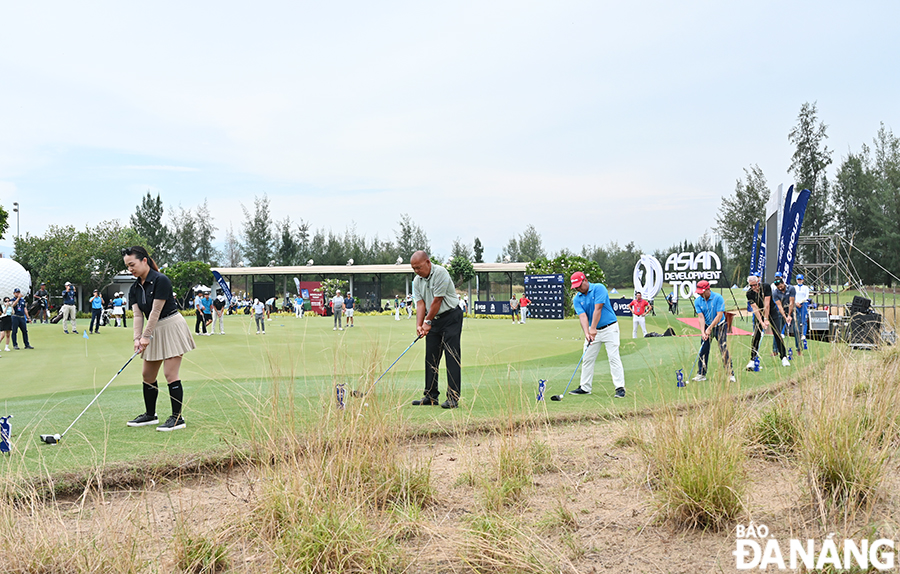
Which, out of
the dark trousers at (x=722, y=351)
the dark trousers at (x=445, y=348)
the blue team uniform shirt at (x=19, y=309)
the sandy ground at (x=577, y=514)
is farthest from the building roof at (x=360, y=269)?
the sandy ground at (x=577, y=514)

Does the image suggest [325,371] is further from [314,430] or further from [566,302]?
[566,302]

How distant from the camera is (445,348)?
7.08 m

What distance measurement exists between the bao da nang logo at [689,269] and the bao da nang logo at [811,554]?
30523mm

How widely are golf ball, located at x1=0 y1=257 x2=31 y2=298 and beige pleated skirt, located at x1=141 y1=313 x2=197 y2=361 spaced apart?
35.8 meters

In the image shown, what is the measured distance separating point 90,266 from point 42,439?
46.5 meters

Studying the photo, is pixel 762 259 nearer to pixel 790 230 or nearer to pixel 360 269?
pixel 790 230

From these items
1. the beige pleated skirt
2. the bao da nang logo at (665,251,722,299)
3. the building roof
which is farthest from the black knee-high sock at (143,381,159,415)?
the building roof

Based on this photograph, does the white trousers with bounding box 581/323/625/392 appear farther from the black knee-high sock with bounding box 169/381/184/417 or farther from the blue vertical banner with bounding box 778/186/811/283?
the blue vertical banner with bounding box 778/186/811/283

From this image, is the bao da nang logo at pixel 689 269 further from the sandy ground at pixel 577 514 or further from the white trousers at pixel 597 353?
the sandy ground at pixel 577 514

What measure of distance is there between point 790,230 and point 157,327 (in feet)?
52.4

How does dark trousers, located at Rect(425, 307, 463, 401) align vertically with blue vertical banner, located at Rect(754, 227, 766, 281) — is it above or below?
below

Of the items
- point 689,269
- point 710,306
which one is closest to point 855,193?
point 689,269

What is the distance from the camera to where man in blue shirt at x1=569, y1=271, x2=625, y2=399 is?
26.4ft

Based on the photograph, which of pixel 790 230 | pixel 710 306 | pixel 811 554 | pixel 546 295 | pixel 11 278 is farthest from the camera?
pixel 546 295
